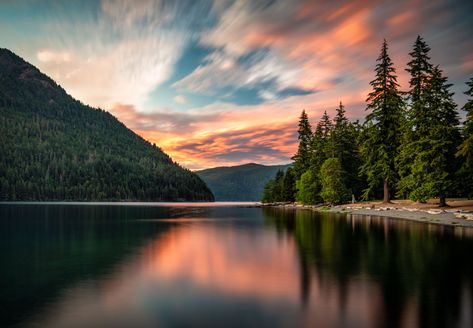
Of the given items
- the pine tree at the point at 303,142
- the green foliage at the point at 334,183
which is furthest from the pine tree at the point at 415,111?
the pine tree at the point at 303,142

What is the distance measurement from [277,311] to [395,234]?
22.7 meters

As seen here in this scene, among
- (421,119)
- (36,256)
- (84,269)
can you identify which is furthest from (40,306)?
(421,119)

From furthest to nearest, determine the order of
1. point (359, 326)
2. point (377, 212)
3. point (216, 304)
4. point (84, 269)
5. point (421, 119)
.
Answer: point (377, 212) → point (421, 119) → point (84, 269) → point (216, 304) → point (359, 326)

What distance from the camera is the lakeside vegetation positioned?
47.1 metres

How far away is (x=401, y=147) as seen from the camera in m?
57.1

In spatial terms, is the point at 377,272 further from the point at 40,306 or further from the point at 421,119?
the point at 421,119

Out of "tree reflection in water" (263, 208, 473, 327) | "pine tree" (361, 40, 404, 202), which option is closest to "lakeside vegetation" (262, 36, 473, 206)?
"pine tree" (361, 40, 404, 202)

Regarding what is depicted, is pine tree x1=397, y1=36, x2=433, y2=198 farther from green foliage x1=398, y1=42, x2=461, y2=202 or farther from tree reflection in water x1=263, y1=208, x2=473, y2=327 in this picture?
tree reflection in water x1=263, y1=208, x2=473, y2=327

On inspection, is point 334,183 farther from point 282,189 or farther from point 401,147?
point 282,189

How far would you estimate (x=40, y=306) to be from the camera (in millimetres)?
11602

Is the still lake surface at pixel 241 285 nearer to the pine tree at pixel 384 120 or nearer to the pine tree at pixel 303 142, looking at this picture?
the pine tree at pixel 384 120

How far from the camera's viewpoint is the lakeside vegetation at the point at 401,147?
47.1 metres

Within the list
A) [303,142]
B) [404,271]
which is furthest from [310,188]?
[404,271]

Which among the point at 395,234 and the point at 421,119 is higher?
the point at 421,119
